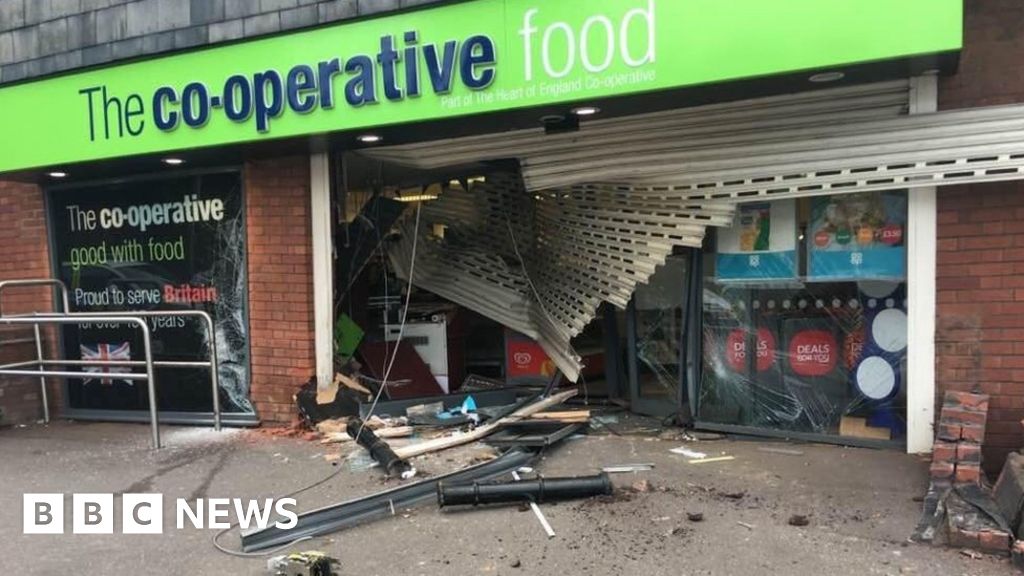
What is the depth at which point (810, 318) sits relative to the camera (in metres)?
5.29

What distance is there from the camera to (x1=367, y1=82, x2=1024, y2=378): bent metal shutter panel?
14.5 feet

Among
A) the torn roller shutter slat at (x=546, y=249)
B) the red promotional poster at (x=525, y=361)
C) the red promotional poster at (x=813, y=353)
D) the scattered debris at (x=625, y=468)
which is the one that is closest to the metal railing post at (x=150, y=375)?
the torn roller shutter slat at (x=546, y=249)

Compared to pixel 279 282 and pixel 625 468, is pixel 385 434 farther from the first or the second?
pixel 625 468

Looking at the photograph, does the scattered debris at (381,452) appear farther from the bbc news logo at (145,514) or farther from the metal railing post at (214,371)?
the metal railing post at (214,371)

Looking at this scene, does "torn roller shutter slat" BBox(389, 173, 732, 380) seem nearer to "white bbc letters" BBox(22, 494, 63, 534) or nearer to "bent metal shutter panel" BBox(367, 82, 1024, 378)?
"bent metal shutter panel" BBox(367, 82, 1024, 378)

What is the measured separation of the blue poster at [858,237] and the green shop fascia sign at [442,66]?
1350mm

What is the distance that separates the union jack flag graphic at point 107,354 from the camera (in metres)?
7.02

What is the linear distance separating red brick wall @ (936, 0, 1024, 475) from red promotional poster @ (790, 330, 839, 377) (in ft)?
2.44

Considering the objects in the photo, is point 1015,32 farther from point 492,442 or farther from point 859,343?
point 492,442

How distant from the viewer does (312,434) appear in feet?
19.7

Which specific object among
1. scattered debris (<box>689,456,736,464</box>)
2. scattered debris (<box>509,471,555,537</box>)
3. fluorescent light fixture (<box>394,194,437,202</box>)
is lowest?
scattered debris (<box>509,471,555,537</box>)

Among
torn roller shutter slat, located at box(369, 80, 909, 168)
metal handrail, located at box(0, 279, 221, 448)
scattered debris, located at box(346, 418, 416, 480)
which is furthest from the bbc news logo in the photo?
torn roller shutter slat, located at box(369, 80, 909, 168)

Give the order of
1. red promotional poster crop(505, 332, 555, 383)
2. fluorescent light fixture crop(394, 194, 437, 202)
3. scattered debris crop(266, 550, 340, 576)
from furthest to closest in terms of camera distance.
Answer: fluorescent light fixture crop(394, 194, 437, 202) → red promotional poster crop(505, 332, 555, 383) → scattered debris crop(266, 550, 340, 576)

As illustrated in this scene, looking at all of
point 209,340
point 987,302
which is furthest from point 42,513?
point 987,302
